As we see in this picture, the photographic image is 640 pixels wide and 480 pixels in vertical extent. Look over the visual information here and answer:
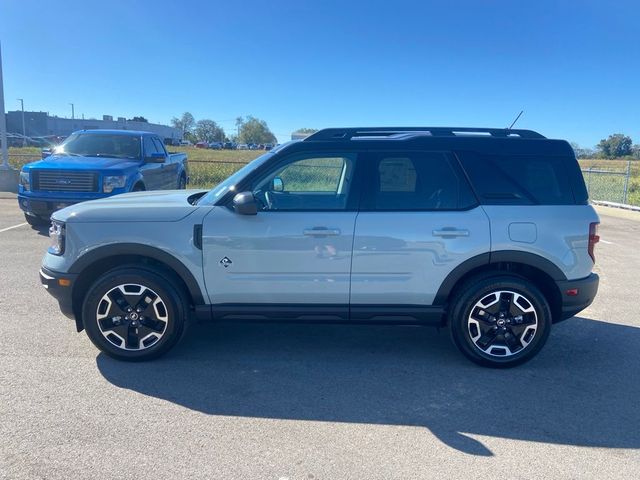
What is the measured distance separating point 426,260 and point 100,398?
102 inches

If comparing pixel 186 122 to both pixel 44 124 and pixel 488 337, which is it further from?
pixel 488 337

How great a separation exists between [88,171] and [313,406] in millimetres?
6776

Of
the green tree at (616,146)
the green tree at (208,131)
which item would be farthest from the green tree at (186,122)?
the green tree at (616,146)

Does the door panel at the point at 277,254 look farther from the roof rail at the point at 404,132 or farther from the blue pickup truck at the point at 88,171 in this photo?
the blue pickup truck at the point at 88,171

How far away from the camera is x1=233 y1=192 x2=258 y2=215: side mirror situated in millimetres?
3928

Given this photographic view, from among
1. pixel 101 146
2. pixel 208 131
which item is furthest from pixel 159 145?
pixel 208 131

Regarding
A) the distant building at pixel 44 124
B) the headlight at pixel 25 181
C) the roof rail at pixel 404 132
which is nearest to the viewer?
the roof rail at pixel 404 132

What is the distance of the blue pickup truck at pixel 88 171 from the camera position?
28.5 feet

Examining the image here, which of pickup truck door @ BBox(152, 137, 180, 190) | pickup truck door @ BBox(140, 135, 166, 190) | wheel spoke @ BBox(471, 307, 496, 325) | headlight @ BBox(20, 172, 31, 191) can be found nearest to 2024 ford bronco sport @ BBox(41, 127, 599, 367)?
wheel spoke @ BBox(471, 307, 496, 325)

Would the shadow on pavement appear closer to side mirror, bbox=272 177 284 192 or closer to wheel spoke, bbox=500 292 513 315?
wheel spoke, bbox=500 292 513 315

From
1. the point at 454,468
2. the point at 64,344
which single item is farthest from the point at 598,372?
the point at 64,344

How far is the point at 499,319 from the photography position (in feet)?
13.7

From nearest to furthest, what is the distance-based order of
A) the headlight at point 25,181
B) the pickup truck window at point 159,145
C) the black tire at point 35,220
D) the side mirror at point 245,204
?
the side mirror at point 245,204, the headlight at point 25,181, the black tire at point 35,220, the pickup truck window at point 159,145

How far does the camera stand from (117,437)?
10.3ft
